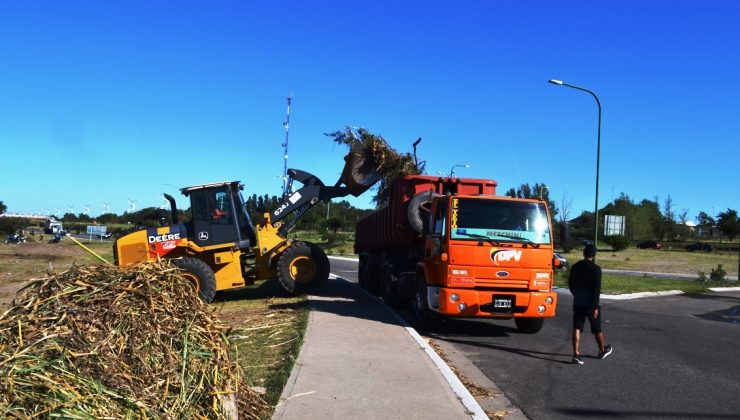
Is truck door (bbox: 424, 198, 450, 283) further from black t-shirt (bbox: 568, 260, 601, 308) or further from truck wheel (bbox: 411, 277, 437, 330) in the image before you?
black t-shirt (bbox: 568, 260, 601, 308)

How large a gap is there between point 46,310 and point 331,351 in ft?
16.1

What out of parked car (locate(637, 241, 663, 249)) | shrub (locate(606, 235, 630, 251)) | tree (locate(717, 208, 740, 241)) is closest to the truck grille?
shrub (locate(606, 235, 630, 251))

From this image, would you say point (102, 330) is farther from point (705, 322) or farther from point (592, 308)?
point (705, 322)

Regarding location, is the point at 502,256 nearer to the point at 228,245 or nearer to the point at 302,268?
the point at 302,268

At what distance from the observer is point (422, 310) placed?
1105 cm

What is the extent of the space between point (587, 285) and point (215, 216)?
9.23m

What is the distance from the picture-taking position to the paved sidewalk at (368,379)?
18.5ft

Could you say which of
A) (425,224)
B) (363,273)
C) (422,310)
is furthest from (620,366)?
(363,273)

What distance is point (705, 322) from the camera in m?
13.9

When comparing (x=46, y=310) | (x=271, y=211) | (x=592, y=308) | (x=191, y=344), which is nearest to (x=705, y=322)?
(x=592, y=308)

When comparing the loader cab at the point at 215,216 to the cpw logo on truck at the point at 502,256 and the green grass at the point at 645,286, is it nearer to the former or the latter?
the cpw logo on truck at the point at 502,256

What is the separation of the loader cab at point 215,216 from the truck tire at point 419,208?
4819mm

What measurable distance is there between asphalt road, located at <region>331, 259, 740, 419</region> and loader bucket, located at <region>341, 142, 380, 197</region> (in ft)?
16.4

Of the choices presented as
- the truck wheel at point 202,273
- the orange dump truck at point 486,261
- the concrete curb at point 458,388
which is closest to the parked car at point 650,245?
the orange dump truck at point 486,261
